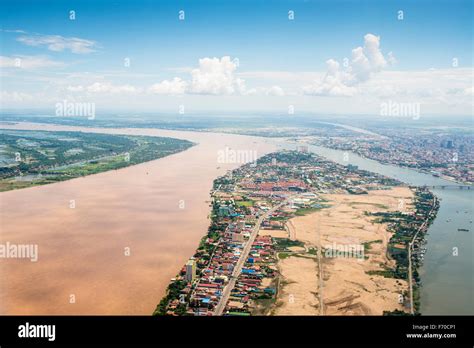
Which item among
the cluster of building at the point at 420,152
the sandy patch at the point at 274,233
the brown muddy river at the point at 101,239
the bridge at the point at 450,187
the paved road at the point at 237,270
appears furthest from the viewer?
the cluster of building at the point at 420,152

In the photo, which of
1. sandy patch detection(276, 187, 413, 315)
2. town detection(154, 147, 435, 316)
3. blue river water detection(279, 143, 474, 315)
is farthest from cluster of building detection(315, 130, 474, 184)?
sandy patch detection(276, 187, 413, 315)

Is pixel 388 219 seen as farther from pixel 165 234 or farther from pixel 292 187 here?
pixel 165 234

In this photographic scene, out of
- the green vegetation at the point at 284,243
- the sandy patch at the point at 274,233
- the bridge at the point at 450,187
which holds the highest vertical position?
the bridge at the point at 450,187

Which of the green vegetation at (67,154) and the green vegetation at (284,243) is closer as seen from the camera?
the green vegetation at (284,243)

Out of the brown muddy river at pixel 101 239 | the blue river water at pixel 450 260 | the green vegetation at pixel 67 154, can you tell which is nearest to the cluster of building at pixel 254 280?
the brown muddy river at pixel 101 239

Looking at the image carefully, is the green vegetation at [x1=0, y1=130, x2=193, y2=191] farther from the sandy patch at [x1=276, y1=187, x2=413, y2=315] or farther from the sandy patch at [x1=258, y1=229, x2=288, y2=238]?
the sandy patch at [x1=276, y1=187, x2=413, y2=315]

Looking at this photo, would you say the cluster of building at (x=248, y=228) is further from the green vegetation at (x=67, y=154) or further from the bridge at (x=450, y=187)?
the green vegetation at (x=67, y=154)
